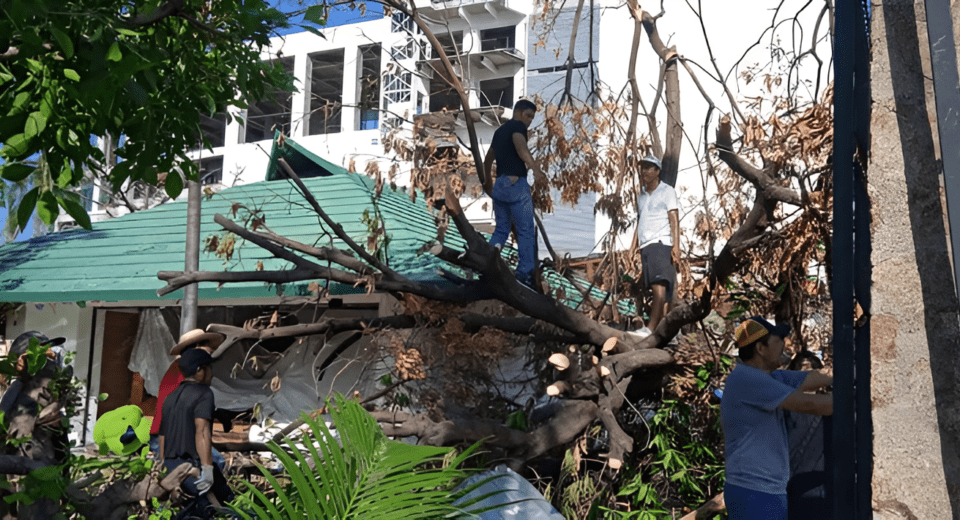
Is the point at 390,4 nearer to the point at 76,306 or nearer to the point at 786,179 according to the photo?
the point at 786,179

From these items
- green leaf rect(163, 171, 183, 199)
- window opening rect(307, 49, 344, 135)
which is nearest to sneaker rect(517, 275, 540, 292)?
green leaf rect(163, 171, 183, 199)

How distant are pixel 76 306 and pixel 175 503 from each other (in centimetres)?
866

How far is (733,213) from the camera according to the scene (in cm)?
631

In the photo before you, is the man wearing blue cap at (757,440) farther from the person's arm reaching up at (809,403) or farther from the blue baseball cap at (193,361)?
the blue baseball cap at (193,361)

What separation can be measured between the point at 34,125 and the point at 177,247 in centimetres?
851

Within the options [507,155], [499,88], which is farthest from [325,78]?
[507,155]

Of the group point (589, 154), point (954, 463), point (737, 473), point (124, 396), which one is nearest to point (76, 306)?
point (124, 396)

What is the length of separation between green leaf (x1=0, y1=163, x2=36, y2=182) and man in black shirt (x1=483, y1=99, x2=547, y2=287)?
14.0 ft

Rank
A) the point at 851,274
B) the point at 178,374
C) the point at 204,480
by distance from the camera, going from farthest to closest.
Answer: the point at 178,374 < the point at 204,480 < the point at 851,274

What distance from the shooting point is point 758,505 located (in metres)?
3.78

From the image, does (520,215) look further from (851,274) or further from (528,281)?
(851,274)

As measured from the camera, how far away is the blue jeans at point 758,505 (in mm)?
3766

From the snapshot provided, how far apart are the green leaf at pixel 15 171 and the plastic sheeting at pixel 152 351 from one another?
32.1ft

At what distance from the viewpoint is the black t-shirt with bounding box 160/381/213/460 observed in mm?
5434
